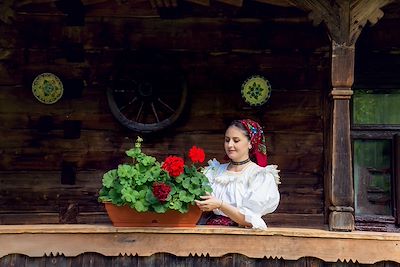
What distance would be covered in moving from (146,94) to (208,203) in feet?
7.51

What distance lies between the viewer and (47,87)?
6.57 metres

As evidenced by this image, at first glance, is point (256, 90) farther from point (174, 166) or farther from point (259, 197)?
point (174, 166)

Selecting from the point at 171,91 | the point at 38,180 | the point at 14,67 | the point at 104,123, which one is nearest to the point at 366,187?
the point at 171,91

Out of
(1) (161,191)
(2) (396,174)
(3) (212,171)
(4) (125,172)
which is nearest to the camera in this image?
(1) (161,191)

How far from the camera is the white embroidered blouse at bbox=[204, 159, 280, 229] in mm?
4621

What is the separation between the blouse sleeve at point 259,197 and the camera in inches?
181

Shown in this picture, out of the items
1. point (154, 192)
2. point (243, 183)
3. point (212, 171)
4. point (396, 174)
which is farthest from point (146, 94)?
point (396, 174)

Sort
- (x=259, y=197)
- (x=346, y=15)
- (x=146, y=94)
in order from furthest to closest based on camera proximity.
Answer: (x=146, y=94), (x=346, y=15), (x=259, y=197)

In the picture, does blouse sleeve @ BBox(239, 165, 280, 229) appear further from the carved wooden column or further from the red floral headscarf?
the carved wooden column

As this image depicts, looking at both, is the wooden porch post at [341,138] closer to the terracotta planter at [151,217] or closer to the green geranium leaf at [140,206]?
the terracotta planter at [151,217]

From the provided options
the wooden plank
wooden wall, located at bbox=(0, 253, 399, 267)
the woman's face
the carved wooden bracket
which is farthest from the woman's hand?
the wooden plank

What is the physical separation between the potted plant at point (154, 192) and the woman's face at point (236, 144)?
389 millimetres

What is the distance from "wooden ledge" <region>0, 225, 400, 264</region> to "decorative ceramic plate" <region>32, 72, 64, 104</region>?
227 centimetres

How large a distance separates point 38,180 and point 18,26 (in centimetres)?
161
